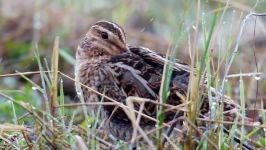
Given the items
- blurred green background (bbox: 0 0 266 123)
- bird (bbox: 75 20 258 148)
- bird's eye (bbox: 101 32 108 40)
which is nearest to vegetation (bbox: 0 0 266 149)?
blurred green background (bbox: 0 0 266 123)

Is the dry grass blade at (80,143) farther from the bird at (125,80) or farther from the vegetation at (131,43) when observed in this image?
the bird at (125,80)

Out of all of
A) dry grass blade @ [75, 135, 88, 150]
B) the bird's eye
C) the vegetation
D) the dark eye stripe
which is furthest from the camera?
the bird's eye

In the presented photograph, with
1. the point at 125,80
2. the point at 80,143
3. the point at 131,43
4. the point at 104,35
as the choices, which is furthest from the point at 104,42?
the point at 131,43

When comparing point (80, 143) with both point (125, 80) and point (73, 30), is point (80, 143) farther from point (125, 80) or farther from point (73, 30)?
point (73, 30)

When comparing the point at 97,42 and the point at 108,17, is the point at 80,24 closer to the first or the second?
the point at 108,17

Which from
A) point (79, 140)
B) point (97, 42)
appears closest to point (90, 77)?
point (97, 42)

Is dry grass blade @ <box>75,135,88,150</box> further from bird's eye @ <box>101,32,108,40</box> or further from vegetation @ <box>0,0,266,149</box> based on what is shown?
bird's eye @ <box>101,32,108,40</box>
